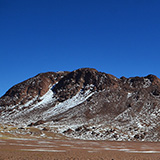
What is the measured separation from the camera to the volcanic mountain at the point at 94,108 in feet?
332

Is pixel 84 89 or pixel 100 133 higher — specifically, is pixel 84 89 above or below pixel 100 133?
above

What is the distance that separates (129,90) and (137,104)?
26482mm

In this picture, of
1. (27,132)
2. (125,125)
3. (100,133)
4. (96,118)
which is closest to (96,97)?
(96,118)

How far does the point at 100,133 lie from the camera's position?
96.1 metres

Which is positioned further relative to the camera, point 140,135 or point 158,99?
point 158,99

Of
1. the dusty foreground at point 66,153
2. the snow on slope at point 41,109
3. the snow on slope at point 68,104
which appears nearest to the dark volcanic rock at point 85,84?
the snow on slope at point 68,104

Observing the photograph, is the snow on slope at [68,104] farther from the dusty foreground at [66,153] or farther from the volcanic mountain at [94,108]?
the dusty foreground at [66,153]

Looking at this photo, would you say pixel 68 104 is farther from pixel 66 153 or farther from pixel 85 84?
pixel 66 153

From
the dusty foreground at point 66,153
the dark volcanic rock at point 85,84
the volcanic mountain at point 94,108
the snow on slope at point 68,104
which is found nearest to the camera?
the dusty foreground at point 66,153

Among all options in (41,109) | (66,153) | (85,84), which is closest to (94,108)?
(41,109)

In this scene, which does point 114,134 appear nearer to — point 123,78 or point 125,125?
point 125,125

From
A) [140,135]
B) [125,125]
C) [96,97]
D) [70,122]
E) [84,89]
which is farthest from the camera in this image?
[84,89]

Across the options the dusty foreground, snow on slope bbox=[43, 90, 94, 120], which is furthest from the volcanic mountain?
the dusty foreground

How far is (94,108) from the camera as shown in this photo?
144 m
